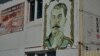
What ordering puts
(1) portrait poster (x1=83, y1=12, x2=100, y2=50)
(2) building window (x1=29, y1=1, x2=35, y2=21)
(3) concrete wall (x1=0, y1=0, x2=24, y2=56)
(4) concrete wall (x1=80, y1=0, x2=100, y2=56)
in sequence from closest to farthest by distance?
(4) concrete wall (x1=80, y1=0, x2=100, y2=56)
(1) portrait poster (x1=83, y1=12, x2=100, y2=50)
(2) building window (x1=29, y1=1, x2=35, y2=21)
(3) concrete wall (x1=0, y1=0, x2=24, y2=56)

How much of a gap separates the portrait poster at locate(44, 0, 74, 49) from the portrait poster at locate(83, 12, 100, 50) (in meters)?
0.58

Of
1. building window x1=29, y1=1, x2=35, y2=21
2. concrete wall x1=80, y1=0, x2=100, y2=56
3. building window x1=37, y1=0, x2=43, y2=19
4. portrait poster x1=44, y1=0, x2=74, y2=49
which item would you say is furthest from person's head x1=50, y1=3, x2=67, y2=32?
building window x1=29, y1=1, x2=35, y2=21

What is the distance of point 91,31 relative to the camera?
41.3ft

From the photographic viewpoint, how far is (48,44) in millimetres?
13547

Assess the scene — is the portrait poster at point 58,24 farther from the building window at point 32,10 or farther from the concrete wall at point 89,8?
the building window at point 32,10

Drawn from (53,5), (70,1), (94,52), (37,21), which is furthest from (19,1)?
(94,52)

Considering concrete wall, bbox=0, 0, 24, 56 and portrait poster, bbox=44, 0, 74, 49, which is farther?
concrete wall, bbox=0, 0, 24, 56

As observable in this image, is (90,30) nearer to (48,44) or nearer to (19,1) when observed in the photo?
(48,44)

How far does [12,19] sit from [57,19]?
4.82 metres

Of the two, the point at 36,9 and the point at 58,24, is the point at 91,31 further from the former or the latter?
the point at 36,9

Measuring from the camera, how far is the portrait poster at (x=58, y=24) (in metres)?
12.5

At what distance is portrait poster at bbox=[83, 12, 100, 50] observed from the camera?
12289 millimetres

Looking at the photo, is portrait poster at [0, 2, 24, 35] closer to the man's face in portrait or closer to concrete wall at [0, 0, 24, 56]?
concrete wall at [0, 0, 24, 56]

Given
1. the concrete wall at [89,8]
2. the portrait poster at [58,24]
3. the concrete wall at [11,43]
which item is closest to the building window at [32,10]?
the concrete wall at [11,43]
